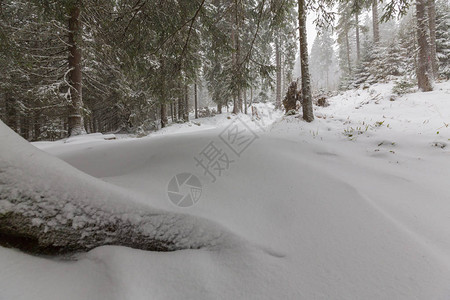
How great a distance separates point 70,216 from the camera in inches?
53.8

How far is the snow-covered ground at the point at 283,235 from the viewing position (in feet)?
3.95

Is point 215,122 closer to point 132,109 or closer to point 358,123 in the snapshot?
point 132,109

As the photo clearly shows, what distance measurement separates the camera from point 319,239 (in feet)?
5.10

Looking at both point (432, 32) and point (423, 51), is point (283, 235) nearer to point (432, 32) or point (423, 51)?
point (423, 51)

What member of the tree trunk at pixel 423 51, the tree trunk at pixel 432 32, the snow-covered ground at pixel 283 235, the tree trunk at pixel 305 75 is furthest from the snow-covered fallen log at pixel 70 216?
the tree trunk at pixel 432 32

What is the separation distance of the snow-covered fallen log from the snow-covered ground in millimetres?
82

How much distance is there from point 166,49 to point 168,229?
3968 millimetres

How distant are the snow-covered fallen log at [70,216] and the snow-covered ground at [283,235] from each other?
82mm

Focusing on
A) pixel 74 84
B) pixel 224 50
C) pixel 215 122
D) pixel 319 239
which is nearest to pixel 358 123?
pixel 224 50

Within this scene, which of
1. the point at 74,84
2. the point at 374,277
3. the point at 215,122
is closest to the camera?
the point at 374,277

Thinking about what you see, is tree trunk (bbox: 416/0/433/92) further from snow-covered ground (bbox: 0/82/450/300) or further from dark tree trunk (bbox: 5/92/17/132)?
dark tree trunk (bbox: 5/92/17/132)

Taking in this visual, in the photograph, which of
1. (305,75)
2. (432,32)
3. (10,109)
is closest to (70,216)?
(305,75)

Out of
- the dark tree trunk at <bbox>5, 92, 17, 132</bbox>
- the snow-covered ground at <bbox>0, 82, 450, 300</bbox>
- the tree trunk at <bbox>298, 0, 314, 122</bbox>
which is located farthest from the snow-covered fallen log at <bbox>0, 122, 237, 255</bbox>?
the dark tree trunk at <bbox>5, 92, 17, 132</bbox>

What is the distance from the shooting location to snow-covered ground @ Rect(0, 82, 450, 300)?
47.4 inches
